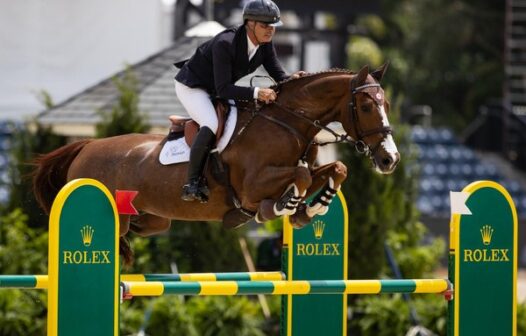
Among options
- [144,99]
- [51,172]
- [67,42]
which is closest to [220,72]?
[51,172]

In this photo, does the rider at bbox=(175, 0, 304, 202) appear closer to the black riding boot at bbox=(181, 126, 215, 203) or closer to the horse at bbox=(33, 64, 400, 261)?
the black riding boot at bbox=(181, 126, 215, 203)

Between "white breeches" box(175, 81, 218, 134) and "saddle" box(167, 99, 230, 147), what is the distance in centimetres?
4

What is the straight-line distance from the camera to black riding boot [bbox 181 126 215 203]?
702 cm

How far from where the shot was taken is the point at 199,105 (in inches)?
282

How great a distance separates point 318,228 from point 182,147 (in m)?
1.01

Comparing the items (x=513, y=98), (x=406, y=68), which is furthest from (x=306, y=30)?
(x=406, y=68)

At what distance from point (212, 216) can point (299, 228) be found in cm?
51

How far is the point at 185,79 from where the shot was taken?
23.8 ft

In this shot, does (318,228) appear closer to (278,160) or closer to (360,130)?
(278,160)

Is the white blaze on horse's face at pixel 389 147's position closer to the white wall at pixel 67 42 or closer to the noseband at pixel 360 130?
the noseband at pixel 360 130

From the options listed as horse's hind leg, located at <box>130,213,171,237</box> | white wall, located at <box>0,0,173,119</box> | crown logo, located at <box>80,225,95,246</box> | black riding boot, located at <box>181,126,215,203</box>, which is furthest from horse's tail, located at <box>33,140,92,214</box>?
white wall, located at <box>0,0,173,119</box>

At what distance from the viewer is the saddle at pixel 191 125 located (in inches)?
283

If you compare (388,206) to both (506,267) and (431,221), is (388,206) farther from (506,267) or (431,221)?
(431,221)

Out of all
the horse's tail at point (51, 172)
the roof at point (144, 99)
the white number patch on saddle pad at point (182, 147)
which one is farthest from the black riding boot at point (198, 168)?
the roof at point (144, 99)
